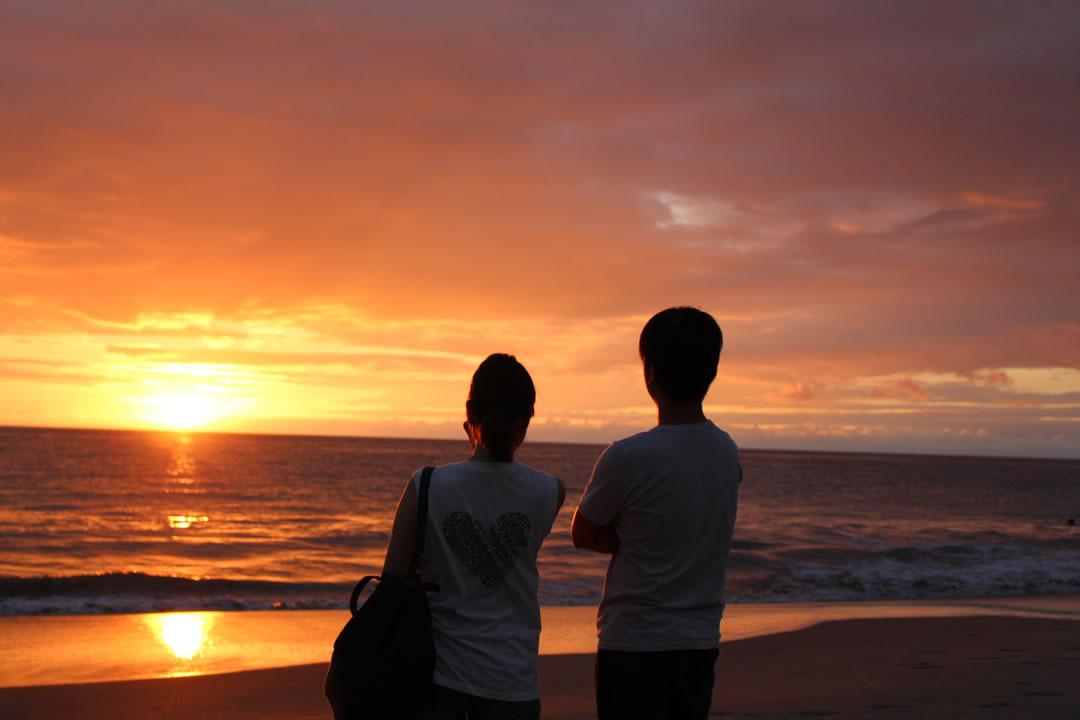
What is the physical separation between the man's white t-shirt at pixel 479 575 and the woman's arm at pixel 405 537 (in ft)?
0.14

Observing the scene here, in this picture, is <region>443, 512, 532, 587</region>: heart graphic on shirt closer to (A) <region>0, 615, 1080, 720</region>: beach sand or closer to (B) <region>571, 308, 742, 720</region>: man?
(B) <region>571, 308, 742, 720</region>: man

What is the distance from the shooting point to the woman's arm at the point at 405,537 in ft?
7.93

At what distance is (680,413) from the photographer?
2.49 metres

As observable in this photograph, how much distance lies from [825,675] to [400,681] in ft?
21.7

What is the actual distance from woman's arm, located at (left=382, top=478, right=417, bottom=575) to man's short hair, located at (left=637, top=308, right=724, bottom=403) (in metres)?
0.79

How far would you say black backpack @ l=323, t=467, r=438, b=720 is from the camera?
2.30 meters

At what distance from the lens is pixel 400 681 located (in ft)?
7.57

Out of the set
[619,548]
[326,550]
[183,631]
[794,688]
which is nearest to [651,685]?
[619,548]

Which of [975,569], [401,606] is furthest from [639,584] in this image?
[975,569]

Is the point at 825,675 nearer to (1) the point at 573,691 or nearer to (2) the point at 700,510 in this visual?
(1) the point at 573,691

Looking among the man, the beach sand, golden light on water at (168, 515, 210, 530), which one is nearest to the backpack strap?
the man

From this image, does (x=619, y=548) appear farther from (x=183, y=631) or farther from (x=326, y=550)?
(x=326, y=550)

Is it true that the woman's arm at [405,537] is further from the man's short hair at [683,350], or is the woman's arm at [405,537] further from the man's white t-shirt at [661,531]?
the man's short hair at [683,350]

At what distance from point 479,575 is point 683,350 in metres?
0.87
